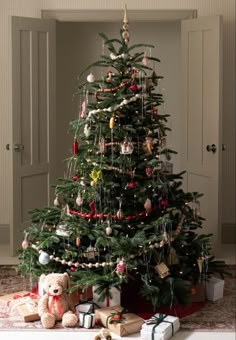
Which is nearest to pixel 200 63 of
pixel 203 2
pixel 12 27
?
pixel 203 2

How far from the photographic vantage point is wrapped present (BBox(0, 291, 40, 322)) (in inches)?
178

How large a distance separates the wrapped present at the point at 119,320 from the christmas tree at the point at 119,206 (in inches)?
6.0

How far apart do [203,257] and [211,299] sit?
0.30 metres

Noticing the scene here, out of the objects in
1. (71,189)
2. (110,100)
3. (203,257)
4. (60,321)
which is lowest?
(60,321)

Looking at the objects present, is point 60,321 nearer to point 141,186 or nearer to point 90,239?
point 90,239

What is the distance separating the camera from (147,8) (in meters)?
6.68

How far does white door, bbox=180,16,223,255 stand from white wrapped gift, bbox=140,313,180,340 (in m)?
2.09

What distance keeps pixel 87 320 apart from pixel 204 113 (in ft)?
8.69

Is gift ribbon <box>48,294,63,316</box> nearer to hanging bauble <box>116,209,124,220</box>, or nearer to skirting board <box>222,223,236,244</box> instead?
hanging bauble <box>116,209,124,220</box>

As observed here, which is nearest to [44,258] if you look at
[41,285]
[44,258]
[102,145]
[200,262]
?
[44,258]

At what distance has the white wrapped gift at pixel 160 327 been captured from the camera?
418 cm

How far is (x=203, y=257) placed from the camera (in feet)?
16.4

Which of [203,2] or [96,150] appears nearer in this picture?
[96,150]

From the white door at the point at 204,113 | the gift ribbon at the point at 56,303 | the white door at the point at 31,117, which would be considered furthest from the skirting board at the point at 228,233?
the gift ribbon at the point at 56,303
